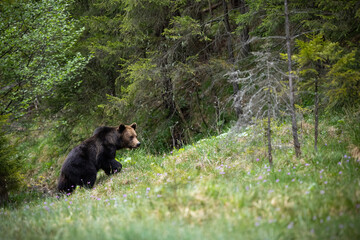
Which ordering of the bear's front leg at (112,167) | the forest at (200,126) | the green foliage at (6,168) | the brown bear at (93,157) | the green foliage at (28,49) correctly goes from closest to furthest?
→ the forest at (200,126), the brown bear at (93,157), the green foliage at (6,168), the bear's front leg at (112,167), the green foliage at (28,49)

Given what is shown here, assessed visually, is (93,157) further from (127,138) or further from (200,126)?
(200,126)

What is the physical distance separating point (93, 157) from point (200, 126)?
550 cm

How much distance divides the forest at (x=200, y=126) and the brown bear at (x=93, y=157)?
1.71ft

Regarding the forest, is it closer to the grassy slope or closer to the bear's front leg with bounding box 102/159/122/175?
the grassy slope

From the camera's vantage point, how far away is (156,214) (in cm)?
370

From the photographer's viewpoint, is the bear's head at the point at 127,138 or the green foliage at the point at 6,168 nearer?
the green foliage at the point at 6,168

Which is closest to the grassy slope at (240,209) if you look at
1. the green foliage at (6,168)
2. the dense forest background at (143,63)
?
the dense forest background at (143,63)

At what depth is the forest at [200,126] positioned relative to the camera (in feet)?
11.6

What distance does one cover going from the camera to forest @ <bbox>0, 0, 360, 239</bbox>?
139 inches

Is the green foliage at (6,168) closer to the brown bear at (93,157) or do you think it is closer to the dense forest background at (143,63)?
the dense forest background at (143,63)

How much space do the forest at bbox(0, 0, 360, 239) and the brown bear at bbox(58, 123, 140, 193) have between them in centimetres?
52

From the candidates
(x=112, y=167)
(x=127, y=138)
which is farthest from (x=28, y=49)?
(x=112, y=167)

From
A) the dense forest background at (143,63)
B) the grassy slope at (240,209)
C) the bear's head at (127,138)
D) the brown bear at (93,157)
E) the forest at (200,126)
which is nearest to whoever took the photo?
the grassy slope at (240,209)

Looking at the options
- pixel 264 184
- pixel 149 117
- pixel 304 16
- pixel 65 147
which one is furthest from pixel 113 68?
pixel 264 184
